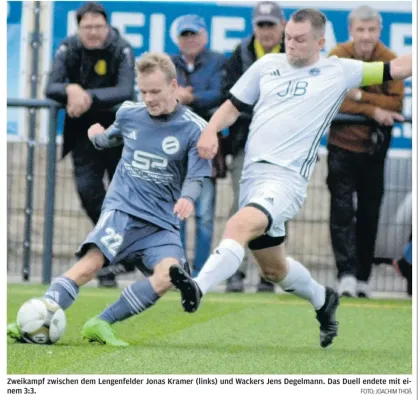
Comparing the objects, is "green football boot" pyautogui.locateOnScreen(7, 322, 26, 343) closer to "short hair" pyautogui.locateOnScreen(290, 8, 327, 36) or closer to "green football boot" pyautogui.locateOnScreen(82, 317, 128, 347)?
"green football boot" pyautogui.locateOnScreen(82, 317, 128, 347)

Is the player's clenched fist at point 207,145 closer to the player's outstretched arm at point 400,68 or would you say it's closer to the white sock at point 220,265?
the white sock at point 220,265

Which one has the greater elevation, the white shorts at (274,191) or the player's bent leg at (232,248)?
the white shorts at (274,191)

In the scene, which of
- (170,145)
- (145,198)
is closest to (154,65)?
(170,145)

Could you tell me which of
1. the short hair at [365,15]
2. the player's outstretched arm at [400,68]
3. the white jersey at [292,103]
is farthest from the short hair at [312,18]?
the short hair at [365,15]

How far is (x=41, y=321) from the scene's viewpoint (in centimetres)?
761

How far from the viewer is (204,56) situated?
1118cm

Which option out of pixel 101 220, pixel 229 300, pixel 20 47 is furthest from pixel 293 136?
pixel 20 47

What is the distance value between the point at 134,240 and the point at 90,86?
Answer: 3322mm

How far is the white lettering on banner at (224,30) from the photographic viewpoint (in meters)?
13.0

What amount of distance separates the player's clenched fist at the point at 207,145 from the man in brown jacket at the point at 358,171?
3336mm

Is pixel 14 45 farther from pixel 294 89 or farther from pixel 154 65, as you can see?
pixel 294 89

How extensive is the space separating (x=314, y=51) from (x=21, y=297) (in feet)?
11.6

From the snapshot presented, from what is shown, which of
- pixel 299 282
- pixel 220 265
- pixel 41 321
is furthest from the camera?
pixel 299 282
